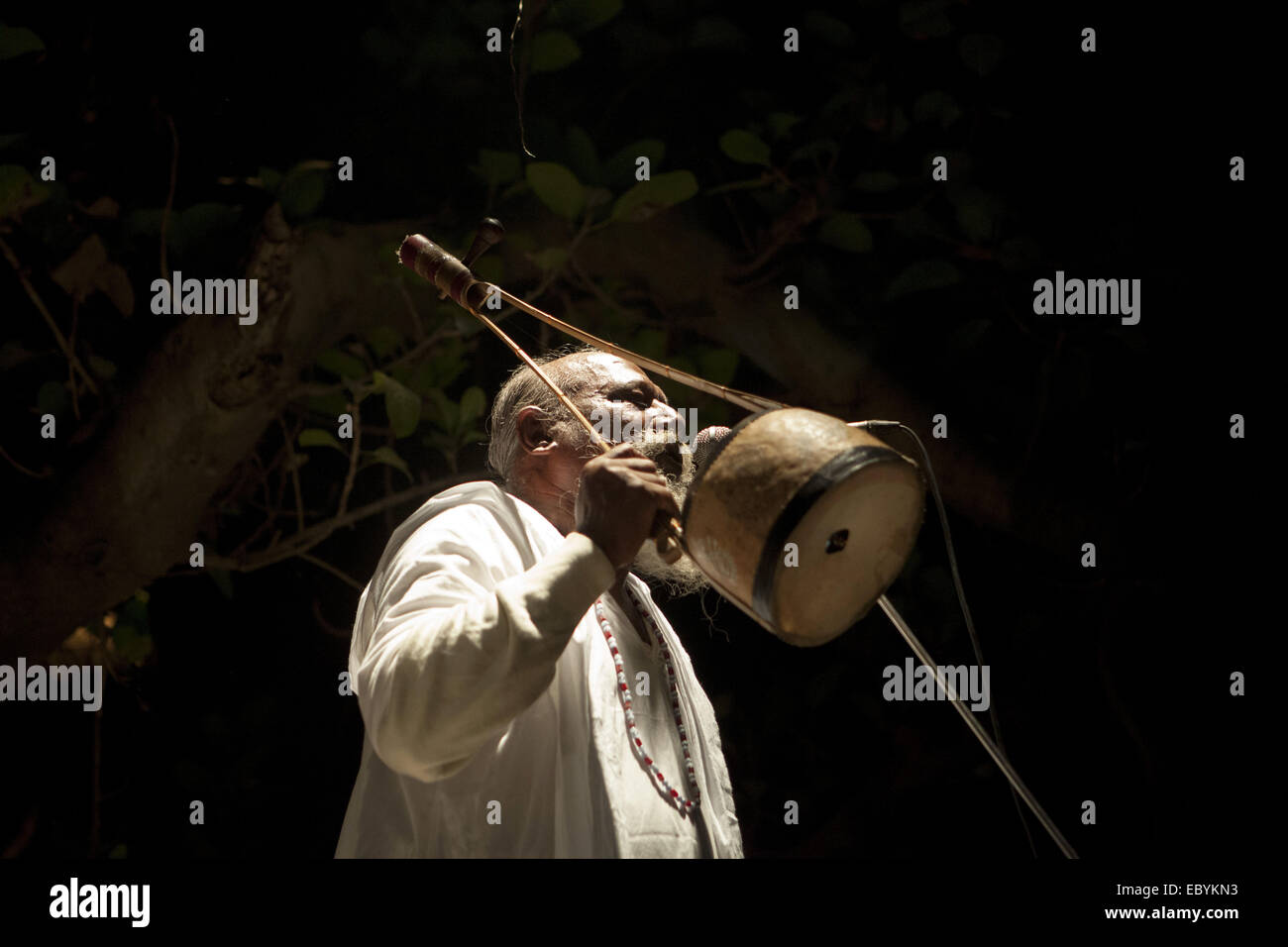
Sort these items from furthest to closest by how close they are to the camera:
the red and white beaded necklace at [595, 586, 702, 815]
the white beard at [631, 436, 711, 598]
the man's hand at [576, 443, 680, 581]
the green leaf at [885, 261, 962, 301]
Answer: the green leaf at [885, 261, 962, 301] → the white beard at [631, 436, 711, 598] → the red and white beaded necklace at [595, 586, 702, 815] → the man's hand at [576, 443, 680, 581]

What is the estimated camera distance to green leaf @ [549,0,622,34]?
264 centimetres

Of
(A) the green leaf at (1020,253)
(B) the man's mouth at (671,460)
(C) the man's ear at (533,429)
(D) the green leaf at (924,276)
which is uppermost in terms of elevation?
(A) the green leaf at (1020,253)

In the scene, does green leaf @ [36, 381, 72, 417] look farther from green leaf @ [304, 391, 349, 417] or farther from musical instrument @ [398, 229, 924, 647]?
musical instrument @ [398, 229, 924, 647]

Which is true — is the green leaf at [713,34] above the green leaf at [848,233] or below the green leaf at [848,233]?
above

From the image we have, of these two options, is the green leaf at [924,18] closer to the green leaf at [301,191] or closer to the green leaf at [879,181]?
the green leaf at [879,181]

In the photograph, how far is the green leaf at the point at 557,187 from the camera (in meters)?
2.52

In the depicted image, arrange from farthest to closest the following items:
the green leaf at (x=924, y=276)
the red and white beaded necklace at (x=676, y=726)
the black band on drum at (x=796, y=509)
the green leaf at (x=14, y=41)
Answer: the green leaf at (x=924, y=276)
the green leaf at (x=14, y=41)
the red and white beaded necklace at (x=676, y=726)
the black band on drum at (x=796, y=509)

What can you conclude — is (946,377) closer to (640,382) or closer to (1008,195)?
(1008,195)

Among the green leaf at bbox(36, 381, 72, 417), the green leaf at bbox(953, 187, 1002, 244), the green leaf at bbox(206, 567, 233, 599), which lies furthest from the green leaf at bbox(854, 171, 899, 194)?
the green leaf at bbox(36, 381, 72, 417)

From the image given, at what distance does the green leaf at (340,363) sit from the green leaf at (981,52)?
1.66 meters

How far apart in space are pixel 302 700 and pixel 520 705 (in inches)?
67.9

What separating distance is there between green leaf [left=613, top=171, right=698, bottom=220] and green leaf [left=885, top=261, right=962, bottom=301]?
573 millimetres

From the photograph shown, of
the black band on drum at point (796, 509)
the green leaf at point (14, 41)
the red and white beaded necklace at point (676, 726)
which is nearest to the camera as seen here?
the black band on drum at point (796, 509)

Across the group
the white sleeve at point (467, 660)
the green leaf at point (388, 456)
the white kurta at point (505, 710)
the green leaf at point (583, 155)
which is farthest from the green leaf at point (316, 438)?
the white sleeve at point (467, 660)
